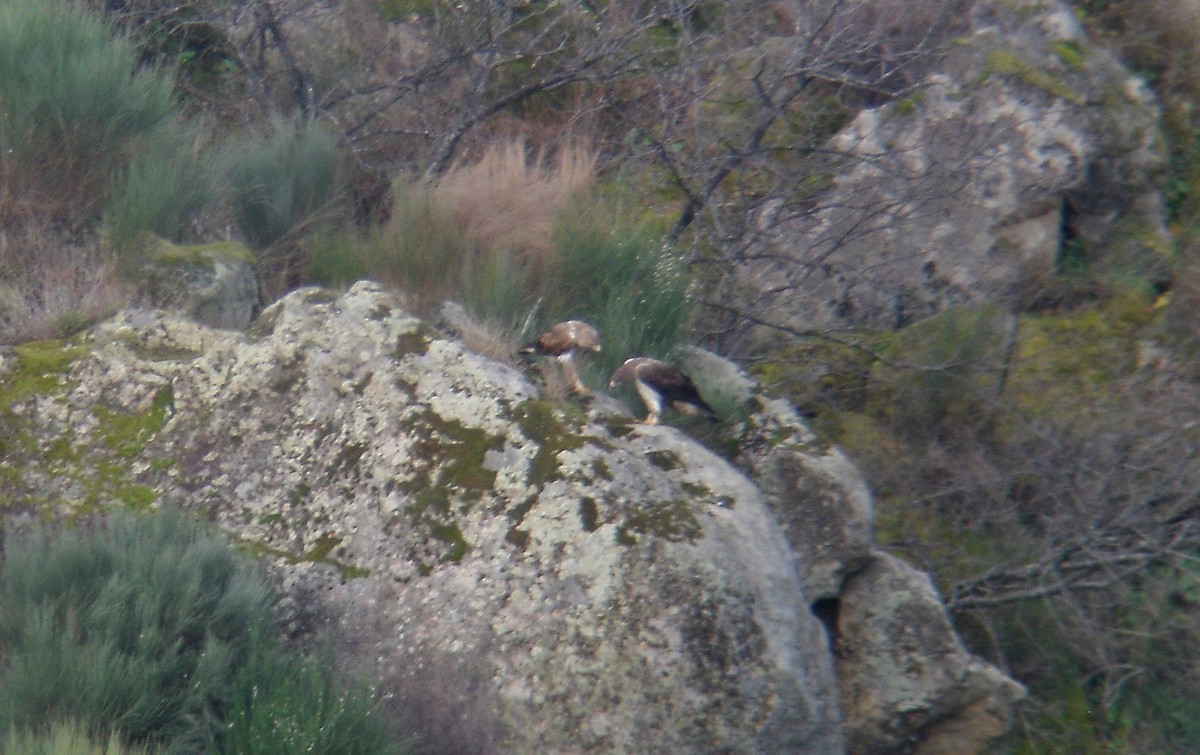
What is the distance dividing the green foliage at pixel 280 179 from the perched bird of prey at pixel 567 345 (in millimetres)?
1716

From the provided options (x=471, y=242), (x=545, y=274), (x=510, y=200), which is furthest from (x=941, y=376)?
(x=471, y=242)

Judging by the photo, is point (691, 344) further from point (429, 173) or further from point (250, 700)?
point (250, 700)

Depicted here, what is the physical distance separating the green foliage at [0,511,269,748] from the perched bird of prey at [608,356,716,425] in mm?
1787

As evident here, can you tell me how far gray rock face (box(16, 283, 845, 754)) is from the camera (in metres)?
3.40

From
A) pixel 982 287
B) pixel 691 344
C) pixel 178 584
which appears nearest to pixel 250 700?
pixel 178 584

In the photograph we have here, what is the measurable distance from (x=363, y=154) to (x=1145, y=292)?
5.42 m

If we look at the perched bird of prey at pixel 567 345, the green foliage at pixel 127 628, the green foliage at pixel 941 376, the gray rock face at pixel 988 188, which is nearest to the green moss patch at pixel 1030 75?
the gray rock face at pixel 988 188

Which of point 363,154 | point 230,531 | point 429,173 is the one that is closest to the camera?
point 230,531

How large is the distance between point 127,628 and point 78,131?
292cm

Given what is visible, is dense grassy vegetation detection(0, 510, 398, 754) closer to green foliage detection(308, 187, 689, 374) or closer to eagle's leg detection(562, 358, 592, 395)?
eagle's leg detection(562, 358, 592, 395)

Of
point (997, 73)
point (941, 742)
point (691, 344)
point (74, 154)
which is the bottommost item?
point (941, 742)

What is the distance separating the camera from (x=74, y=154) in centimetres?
498

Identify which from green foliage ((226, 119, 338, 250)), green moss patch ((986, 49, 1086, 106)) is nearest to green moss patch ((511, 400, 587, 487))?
green foliage ((226, 119, 338, 250))

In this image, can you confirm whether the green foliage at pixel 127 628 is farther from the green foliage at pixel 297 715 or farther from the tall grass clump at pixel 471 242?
the tall grass clump at pixel 471 242
